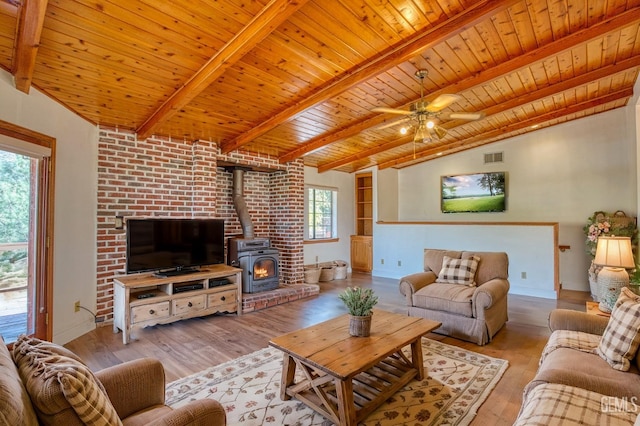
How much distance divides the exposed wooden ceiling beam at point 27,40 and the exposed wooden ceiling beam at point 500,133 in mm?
6301

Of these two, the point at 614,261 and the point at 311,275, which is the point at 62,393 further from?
the point at 311,275

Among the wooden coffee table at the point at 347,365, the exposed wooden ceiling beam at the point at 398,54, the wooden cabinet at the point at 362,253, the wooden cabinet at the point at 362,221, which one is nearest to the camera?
the wooden coffee table at the point at 347,365

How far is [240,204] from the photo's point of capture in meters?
5.14

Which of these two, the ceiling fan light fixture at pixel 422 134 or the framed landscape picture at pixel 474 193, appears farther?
the framed landscape picture at pixel 474 193

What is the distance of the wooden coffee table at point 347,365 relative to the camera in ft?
6.40

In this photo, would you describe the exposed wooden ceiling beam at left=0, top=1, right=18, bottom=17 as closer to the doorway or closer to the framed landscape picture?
the doorway

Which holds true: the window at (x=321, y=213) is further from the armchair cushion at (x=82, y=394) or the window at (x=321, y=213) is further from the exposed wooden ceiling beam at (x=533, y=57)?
the armchair cushion at (x=82, y=394)

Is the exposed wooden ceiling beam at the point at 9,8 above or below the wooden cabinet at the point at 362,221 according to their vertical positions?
above

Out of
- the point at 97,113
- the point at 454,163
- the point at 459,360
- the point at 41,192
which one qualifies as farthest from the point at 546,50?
the point at 41,192

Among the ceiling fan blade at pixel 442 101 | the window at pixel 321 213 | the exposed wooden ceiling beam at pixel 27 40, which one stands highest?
the exposed wooden ceiling beam at pixel 27 40

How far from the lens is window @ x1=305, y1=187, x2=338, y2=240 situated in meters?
7.13

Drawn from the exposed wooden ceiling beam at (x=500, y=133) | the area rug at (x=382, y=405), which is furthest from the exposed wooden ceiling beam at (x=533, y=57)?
the area rug at (x=382, y=405)

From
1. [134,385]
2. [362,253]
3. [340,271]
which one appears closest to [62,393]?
[134,385]

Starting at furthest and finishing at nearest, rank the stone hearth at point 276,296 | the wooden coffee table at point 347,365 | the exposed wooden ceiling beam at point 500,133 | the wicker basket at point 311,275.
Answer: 1. the wicker basket at point 311,275
2. the exposed wooden ceiling beam at point 500,133
3. the stone hearth at point 276,296
4. the wooden coffee table at point 347,365
